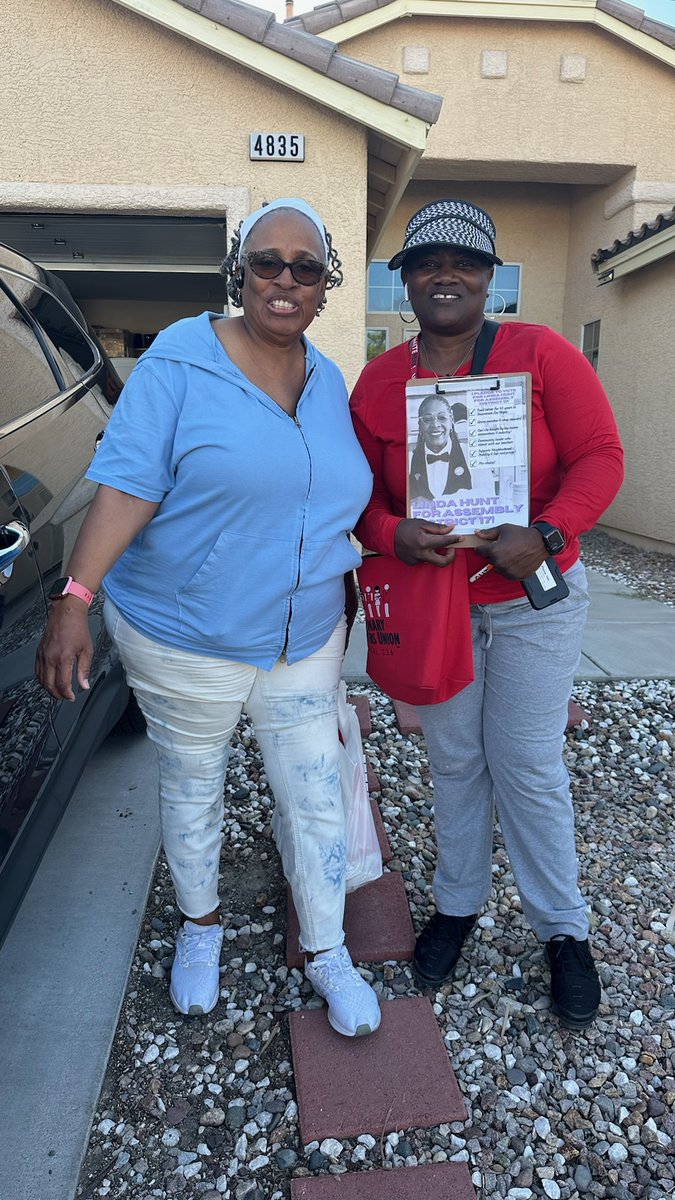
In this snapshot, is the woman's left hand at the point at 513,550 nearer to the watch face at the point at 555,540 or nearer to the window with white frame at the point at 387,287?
the watch face at the point at 555,540

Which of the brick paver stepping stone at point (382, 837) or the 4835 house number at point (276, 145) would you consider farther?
the 4835 house number at point (276, 145)

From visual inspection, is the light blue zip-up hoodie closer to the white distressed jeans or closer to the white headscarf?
the white distressed jeans

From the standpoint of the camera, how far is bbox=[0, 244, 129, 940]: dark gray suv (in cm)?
170

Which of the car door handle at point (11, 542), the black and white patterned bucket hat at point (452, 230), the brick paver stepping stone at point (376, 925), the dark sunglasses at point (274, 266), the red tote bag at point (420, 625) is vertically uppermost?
the black and white patterned bucket hat at point (452, 230)

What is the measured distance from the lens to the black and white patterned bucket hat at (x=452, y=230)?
1635 mm

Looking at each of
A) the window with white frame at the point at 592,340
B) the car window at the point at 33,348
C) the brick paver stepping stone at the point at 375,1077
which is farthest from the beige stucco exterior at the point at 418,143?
the brick paver stepping stone at the point at 375,1077

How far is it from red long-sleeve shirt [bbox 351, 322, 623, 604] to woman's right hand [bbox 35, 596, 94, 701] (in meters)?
0.70

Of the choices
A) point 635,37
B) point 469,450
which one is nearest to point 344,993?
point 469,450


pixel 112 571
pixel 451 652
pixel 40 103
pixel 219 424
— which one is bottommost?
pixel 451 652

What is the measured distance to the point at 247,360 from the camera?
1687mm

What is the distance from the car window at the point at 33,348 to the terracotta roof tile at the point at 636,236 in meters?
6.63

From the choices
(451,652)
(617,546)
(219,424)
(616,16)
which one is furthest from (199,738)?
(616,16)

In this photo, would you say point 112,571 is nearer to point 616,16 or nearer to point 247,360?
point 247,360

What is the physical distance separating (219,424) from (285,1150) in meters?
1.57
